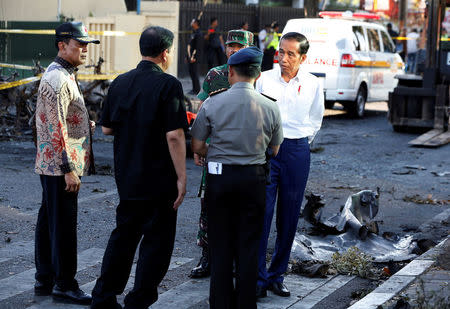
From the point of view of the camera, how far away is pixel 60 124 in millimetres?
5531

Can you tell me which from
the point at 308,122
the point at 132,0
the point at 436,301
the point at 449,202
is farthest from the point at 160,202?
the point at 132,0

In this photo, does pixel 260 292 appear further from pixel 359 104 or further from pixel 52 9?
pixel 52 9

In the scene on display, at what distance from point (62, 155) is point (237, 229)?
136 cm

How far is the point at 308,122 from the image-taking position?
6062 millimetres

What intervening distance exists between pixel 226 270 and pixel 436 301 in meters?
1.38

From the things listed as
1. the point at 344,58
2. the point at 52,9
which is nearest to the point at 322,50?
the point at 344,58

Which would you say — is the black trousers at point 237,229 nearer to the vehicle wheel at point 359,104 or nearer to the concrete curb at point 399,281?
the concrete curb at point 399,281

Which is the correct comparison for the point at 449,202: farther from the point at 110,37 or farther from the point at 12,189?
the point at 110,37

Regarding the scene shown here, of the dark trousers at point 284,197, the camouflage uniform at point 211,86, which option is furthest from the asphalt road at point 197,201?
the camouflage uniform at point 211,86

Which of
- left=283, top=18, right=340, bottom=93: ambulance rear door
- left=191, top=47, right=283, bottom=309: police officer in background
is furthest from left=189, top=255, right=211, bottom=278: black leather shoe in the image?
left=283, top=18, right=340, bottom=93: ambulance rear door

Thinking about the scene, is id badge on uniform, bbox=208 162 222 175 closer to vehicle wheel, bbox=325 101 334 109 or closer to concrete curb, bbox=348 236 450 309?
concrete curb, bbox=348 236 450 309

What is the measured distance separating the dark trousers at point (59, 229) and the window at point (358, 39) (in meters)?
13.4

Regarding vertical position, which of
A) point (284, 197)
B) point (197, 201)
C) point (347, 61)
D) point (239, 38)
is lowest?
point (197, 201)

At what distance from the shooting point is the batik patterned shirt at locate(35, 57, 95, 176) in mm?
5535
